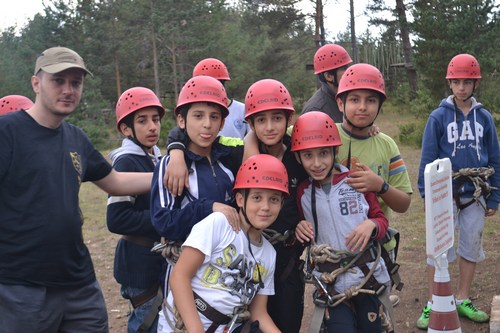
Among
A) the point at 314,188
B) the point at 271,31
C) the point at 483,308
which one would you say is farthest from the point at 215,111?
the point at 271,31

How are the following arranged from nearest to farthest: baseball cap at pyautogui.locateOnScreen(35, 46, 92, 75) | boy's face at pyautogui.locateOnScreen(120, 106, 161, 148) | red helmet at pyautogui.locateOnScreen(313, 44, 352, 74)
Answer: baseball cap at pyautogui.locateOnScreen(35, 46, 92, 75) → boy's face at pyautogui.locateOnScreen(120, 106, 161, 148) → red helmet at pyautogui.locateOnScreen(313, 44, 352, 74)

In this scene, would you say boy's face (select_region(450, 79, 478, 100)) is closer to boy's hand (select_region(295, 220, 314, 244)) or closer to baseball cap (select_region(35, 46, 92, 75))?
boy's hand (select_region(295, 220, 314, 244))

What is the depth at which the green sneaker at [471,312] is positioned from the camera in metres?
5.87

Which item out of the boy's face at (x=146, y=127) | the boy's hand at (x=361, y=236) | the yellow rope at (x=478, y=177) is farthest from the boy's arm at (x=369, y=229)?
the yellow rope at (x=478, y=177)

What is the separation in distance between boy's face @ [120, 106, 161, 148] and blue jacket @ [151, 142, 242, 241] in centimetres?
70

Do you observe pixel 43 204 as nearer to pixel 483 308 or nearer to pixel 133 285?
pixel 133 285

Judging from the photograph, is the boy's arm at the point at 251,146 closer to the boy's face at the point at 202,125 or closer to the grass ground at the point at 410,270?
the boy's face at the point at 202,125

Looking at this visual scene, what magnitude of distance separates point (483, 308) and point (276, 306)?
306 centimetres

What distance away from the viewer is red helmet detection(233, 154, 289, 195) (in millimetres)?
3576

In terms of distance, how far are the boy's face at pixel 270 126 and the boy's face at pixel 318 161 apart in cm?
20

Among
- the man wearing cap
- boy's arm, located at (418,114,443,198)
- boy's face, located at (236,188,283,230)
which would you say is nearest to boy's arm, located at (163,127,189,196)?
boy's face, located at (236,188,283,230)

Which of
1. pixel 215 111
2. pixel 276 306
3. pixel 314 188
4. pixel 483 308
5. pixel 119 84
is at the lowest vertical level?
pixel 483 308

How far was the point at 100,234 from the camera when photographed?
40.1 ft

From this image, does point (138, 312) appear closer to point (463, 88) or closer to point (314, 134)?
point (314, 134)
